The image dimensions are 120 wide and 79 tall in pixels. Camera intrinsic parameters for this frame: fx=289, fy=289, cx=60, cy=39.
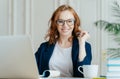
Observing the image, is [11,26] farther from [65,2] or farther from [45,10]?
[65,2]

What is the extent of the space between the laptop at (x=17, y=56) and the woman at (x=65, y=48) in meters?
0.78

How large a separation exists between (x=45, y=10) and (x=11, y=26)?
49 centimetres

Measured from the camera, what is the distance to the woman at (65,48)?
86.6 inches

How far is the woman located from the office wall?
116 cm

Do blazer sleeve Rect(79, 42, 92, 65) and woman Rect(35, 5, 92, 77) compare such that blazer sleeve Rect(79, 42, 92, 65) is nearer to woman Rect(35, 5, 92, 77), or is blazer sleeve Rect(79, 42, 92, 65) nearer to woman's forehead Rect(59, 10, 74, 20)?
woman Rect(35, 5, 92, 77)

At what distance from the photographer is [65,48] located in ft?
7.59

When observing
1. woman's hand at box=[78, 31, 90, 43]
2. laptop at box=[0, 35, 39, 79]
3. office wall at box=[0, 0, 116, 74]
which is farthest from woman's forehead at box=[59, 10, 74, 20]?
office wall at box=[0, 0, 116, 74]

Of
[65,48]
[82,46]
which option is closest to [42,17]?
[65,48]

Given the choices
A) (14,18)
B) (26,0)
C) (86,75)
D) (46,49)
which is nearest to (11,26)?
(14,18)

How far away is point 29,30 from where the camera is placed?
366 centimetres

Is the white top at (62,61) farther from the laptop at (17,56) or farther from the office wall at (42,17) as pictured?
the office wall at (42,17)

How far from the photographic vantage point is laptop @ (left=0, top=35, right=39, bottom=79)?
135cm

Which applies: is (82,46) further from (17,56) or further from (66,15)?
(17,56)

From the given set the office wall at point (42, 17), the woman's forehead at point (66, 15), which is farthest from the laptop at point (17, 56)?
the office wall at point (42, 17)
